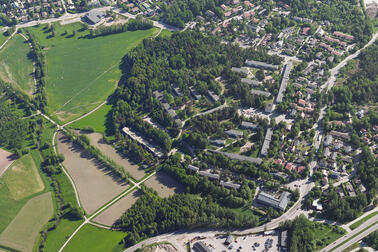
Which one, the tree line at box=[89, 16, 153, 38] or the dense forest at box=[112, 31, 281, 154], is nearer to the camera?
the dense forest at box=[112, 31, 281, 154]

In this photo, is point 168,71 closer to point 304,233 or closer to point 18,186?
point 18,186

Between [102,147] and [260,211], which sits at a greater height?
[102,147]

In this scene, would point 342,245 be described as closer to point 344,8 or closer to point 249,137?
point 249,137

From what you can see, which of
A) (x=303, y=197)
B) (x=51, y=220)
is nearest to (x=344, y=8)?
(x=303, y=197)

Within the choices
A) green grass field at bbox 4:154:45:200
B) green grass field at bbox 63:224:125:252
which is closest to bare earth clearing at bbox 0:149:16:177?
green grass field at bbox 4:154:45:200

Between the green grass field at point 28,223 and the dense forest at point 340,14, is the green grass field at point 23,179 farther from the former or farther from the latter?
the dense forest at point 340,14

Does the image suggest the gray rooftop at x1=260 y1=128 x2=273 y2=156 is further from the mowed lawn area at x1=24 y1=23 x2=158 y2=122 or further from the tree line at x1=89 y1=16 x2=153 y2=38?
the tree line at x1=89 y1=16 x2=153 y2=38

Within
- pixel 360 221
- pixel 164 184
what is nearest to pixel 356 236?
pixel 360 221
